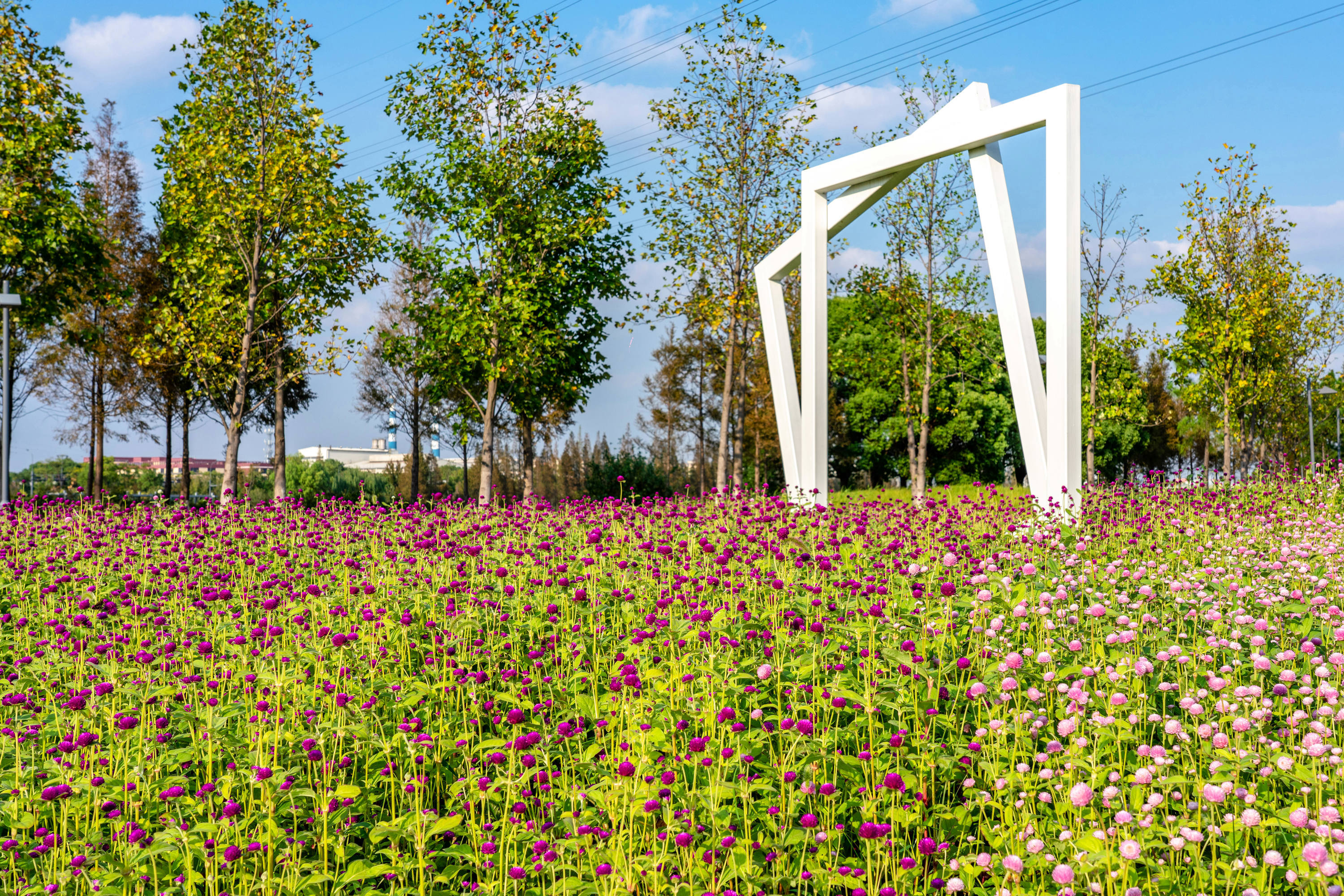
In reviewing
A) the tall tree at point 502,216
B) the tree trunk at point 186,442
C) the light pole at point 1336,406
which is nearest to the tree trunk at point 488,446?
the tall tree at point 502,216

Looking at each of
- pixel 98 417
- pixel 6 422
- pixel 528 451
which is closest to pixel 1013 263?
pixel 528 451

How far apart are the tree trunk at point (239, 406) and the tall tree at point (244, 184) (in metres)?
0.03

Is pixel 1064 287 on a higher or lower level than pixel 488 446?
higher

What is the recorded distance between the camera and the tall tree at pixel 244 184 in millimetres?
20078

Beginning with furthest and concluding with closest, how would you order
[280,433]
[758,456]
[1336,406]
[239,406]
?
[1336,406]
[758,456]
[280,433]
[239,406]

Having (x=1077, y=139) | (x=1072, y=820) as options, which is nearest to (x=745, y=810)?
(x=1072, y=820)

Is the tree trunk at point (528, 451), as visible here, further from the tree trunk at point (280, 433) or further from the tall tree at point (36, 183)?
the tall tree at point (36, 183)

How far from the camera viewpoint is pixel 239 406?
1928cm

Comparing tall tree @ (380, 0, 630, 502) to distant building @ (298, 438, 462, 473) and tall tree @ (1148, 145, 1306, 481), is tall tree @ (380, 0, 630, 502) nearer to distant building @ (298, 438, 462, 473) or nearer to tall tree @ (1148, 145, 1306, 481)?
tall tree @ (1148, 145, 1306, 481)

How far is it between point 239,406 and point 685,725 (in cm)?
1770

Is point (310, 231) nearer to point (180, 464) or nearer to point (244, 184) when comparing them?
point (244, 184)

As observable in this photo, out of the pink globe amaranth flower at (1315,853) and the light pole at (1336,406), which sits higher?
the light pole at (1336,406)

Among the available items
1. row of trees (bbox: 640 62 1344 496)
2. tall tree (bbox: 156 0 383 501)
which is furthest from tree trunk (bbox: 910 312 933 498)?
tall tree (bbox: 156 0 383 501)

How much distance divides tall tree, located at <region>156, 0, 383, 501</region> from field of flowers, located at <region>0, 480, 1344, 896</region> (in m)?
13.4
